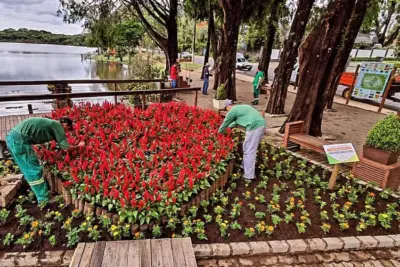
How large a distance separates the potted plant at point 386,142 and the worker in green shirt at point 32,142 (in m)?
4.55

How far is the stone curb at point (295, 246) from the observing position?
2740 mm

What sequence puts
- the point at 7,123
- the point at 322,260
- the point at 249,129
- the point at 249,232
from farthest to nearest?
the point at 7,123 → the point at 249,129 → the point at 249,232 → the point at 322,260

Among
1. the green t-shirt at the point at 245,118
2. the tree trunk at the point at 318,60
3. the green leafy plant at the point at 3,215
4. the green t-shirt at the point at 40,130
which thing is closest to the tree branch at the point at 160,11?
the tree trunk at the point at 318,60

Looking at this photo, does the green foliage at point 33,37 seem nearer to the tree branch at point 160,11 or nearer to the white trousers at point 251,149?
the tree branch at point 160,11

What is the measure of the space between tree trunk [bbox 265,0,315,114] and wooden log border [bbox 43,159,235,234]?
485 centimetres

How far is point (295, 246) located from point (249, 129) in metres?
1.81

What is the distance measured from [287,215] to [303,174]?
1306mm

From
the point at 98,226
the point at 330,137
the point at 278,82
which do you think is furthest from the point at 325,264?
the point at 278,82

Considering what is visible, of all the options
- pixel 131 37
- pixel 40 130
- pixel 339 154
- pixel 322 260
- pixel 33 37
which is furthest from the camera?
pixel 33 37

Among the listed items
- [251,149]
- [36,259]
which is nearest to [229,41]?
[251,149]

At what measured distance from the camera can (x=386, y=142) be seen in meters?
3.99

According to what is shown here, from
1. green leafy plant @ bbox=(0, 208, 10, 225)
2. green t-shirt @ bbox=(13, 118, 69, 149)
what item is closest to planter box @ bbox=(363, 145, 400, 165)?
green t-shirt @ bbox=(13, 118, 69, 149)

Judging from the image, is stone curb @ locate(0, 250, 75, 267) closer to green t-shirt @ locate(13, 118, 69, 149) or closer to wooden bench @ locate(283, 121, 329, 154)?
green t-shirt @ locate(13, 118, 69, 149)

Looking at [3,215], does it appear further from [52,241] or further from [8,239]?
[52,241]
